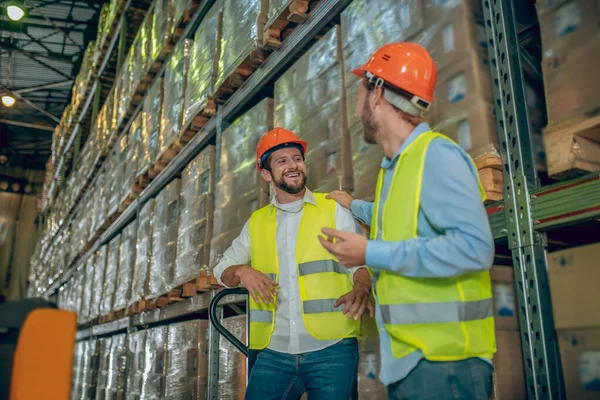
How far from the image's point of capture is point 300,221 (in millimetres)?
2359

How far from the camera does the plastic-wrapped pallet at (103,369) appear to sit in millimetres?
6454

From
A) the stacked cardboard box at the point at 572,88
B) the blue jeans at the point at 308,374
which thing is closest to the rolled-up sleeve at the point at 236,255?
the blue jeans at the point at 308,374

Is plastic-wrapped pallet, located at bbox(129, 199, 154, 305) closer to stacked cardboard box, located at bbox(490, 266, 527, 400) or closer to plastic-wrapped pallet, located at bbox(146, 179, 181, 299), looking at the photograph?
plastic-wrapped pallet, located at bbox(146, 179, 181, 299)

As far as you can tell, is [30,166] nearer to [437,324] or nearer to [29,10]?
[29,10]

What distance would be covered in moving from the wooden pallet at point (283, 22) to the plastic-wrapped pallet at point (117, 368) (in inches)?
161

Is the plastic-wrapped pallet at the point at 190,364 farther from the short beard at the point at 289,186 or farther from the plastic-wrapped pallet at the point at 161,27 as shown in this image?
the plastic-wrapped pallet at the point at 161,27

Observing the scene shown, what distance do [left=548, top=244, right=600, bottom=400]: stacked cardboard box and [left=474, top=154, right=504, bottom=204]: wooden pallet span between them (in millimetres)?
292

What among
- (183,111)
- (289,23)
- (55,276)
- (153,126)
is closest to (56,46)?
(55,276)

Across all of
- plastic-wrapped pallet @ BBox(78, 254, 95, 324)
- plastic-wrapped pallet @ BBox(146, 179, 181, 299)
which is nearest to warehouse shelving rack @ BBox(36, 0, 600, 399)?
plastic-wrapped pallet @ BBox(146, 179, 181, 299)

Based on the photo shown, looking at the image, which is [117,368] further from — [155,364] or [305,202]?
[305,202]

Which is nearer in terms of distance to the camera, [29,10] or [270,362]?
[270,362]

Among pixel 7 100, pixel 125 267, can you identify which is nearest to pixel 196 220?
pixel 125 267

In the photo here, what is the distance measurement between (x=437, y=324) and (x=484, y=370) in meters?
0.17

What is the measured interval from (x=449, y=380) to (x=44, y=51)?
53.6 feet
